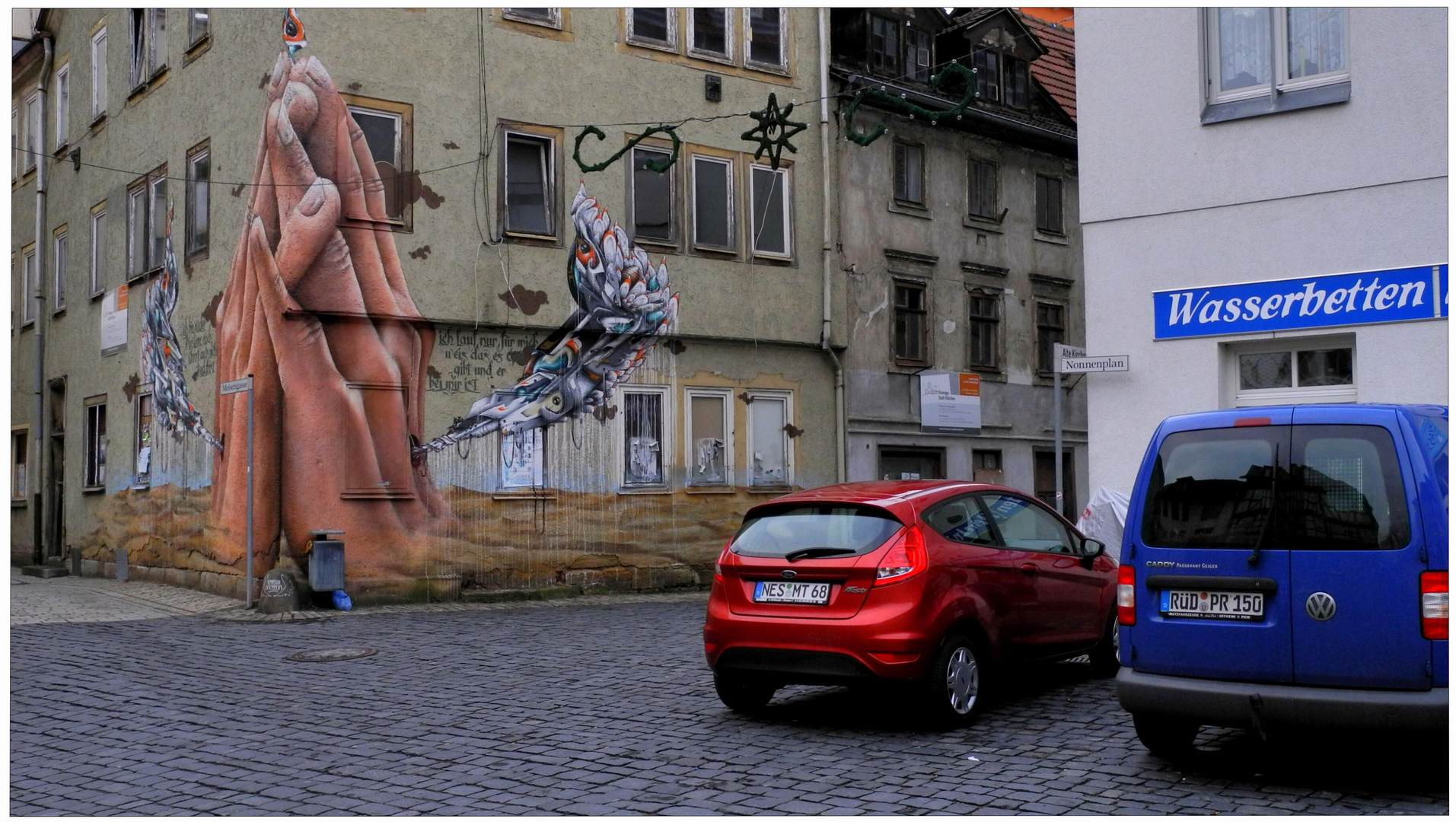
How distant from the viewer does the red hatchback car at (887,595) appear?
29.5 feet

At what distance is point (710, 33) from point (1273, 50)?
36.7 feet

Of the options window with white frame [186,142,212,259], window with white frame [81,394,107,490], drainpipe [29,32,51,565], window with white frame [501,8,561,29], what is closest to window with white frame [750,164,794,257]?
window with white frame [501,8,561,29]

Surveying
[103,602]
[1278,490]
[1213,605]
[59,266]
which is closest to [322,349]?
[103,602]

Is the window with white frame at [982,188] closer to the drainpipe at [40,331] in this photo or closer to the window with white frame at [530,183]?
the window with white frame at [530,183]

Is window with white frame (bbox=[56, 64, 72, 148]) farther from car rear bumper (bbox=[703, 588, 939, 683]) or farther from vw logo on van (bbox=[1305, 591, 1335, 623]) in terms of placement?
vw logo on van (bbox=[1305, 591, 1335, 623])

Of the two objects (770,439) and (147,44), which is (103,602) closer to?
(147,44)

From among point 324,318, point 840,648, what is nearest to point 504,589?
point 324,318

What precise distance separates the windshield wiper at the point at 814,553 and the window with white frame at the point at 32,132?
22176 mm

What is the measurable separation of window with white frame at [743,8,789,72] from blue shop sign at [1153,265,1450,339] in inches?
433

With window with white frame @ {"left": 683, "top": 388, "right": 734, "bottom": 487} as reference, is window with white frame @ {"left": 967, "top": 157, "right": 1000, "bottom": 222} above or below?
above

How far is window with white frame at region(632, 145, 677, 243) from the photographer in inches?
836

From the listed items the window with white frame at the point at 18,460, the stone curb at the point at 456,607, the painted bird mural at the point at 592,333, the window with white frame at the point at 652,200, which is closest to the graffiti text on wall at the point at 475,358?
the painted bird mural at the point at 592,333

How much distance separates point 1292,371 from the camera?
12398 mm

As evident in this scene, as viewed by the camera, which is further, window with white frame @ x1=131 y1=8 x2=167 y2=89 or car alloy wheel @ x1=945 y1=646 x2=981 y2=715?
window with white frame @ x1=131 y1=8 x2=167 y2=89
